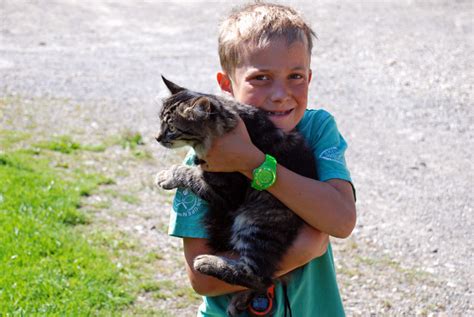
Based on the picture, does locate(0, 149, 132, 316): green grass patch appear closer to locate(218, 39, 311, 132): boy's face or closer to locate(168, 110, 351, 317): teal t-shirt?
locate(168, 110, 351, 317): teal t-shirt

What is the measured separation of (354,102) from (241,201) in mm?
7950

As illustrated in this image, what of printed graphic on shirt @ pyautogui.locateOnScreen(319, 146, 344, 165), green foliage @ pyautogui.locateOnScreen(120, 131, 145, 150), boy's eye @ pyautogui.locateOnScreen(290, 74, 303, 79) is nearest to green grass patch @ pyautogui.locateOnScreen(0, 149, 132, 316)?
green foliage @ pyautogui.locateOnScreen(120, 131, 145, 150)

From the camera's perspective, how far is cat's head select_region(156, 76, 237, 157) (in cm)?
342

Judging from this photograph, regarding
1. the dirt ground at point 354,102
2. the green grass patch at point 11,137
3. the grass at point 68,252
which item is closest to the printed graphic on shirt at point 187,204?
the dirt ground at point 354,102

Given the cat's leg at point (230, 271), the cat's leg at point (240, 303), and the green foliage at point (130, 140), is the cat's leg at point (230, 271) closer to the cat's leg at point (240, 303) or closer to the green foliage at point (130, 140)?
the cat's leg at point (240, 303)

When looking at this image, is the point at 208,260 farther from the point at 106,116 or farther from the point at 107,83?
the point at 107,83

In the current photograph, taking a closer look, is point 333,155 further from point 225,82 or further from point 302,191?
point 225,82

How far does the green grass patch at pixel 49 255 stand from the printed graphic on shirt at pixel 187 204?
6.99ft

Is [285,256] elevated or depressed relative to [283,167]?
depressed

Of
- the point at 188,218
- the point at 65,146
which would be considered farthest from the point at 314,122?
the point at 65,146

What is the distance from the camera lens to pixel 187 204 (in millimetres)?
3416

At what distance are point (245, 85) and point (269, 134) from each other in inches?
12.0

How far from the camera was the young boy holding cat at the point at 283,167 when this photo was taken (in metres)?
3.17

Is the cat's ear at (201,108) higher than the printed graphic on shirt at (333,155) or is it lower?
higher
